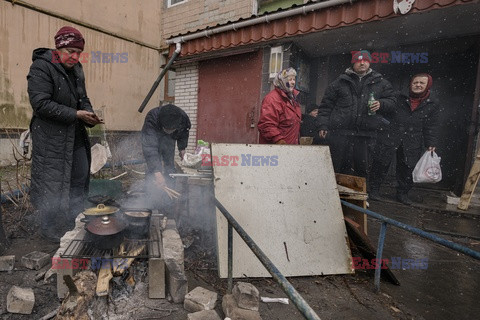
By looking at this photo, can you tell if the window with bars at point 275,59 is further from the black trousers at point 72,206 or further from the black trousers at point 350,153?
the black trousers at point 72,206

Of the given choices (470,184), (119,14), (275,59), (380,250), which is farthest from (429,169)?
(119,14)

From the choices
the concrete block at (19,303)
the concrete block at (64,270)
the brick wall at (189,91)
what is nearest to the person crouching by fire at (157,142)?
the concrete block at (64,270)

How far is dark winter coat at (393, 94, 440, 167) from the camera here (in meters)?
4.91

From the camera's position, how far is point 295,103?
4.17m

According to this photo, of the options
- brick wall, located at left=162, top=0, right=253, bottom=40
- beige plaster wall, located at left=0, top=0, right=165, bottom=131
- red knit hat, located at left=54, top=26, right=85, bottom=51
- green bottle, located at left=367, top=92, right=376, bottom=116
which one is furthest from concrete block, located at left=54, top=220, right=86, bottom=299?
beige plaster wall, located at left=0, top=0, right=165, bottom=131

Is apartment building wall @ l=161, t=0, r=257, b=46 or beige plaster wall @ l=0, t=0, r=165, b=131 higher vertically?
apartment building wall @ l=161, t=0, r=257, b=46

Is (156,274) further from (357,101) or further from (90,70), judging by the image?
(90,70)

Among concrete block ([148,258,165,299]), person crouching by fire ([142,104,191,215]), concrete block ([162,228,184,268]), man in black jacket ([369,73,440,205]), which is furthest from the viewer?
man in black jacket ([369,73,440,205])

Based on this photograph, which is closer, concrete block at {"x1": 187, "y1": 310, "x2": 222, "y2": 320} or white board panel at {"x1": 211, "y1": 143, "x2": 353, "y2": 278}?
concrete block at {"x1": 187, "y1": 310, "x2": 222, "y2": 320}

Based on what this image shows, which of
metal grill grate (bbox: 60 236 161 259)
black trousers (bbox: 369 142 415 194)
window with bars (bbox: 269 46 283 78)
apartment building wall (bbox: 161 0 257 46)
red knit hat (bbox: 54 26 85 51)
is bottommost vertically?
metal grill grate (bbox: 60 236 161 259)

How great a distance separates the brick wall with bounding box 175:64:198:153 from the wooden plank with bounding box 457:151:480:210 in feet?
20.3

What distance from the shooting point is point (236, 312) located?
6.42ft

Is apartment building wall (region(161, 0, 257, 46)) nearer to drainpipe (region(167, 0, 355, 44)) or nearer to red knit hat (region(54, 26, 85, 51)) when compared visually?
drainpipe (region(167, 0, 355, 44))

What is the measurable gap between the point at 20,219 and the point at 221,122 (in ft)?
15.1
